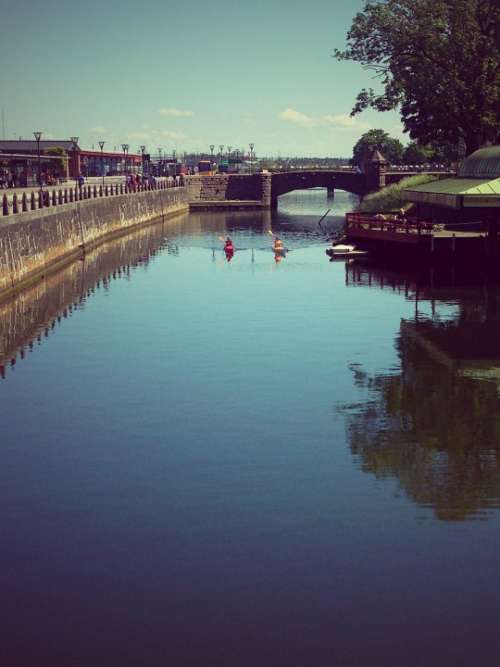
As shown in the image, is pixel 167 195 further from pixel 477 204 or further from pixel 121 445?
pixel 121 445

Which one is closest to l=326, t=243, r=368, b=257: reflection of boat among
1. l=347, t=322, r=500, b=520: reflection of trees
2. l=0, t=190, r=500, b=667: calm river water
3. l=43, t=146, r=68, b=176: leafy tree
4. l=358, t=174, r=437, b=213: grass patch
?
l=358, t=174, r=437, b=213: grass patch

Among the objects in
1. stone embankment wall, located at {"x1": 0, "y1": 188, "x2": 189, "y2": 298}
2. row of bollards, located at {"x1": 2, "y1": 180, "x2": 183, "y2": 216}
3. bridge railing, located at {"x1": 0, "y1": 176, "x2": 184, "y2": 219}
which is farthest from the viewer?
row of bollards, located at {"x1": 2, "y1": 180, "x2": 183, "y2": 216}

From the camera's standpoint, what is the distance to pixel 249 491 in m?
20.8

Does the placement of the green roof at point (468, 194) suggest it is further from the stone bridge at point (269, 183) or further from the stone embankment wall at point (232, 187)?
the stone embankment wall at point (232, 187)

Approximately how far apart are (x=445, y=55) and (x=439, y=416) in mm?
60039

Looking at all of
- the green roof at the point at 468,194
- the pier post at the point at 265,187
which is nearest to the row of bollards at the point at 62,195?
the pier post at the point at 265,187

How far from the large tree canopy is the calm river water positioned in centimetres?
4180

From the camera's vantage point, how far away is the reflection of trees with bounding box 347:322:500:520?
21.1 m

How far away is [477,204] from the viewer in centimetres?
5612

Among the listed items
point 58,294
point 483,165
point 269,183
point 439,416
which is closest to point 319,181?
point 269,183

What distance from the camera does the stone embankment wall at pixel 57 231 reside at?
48.3 meters

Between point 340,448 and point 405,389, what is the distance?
22.9 feet

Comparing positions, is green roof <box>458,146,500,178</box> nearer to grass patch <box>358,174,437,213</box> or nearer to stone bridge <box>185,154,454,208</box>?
A: grass patch <box>358,174,437,213</box>

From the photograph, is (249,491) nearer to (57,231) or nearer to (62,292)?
(62,292)
